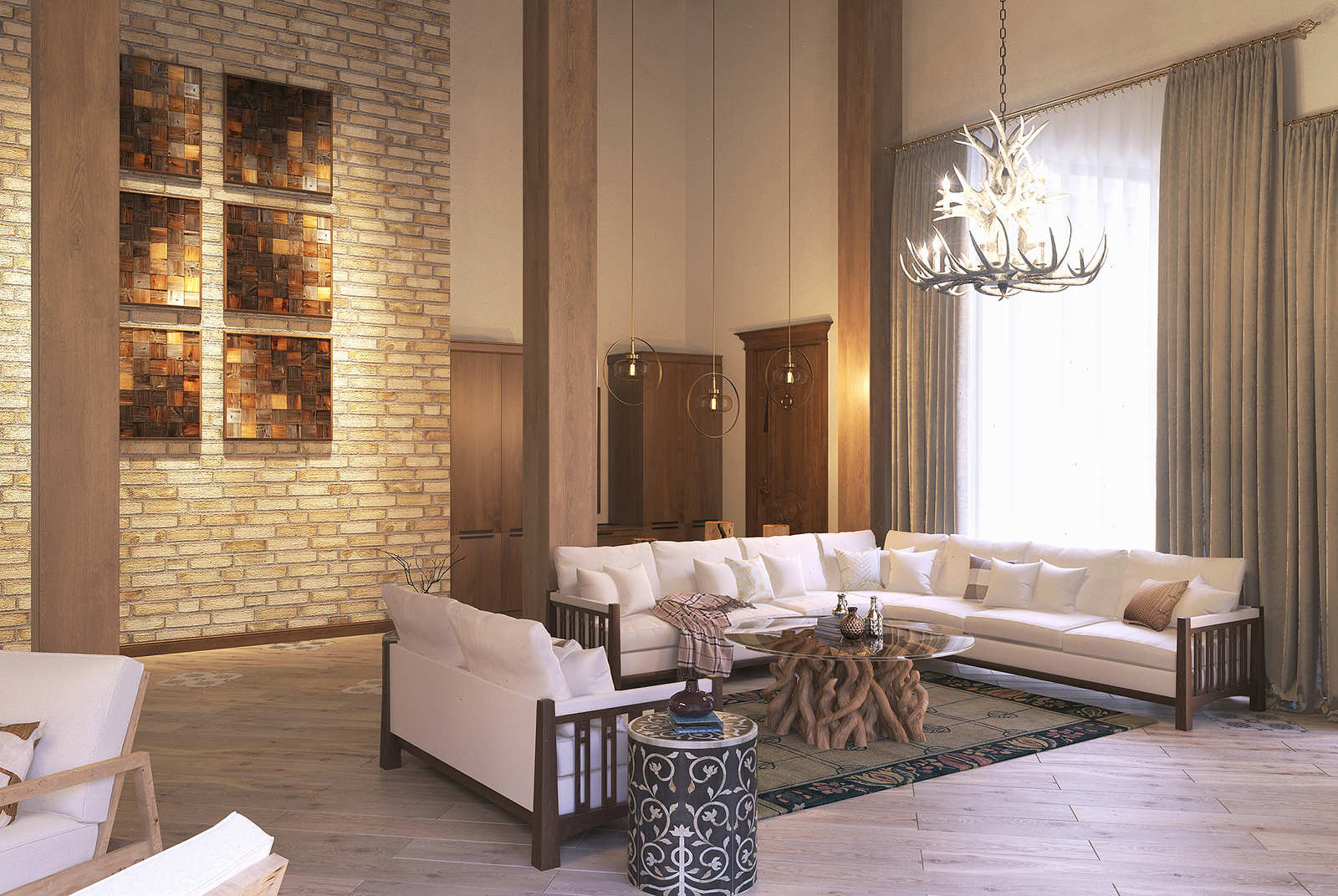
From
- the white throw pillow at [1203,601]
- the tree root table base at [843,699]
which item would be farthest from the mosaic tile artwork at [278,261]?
the white throw pillow at [1203,601]

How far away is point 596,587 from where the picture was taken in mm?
6430

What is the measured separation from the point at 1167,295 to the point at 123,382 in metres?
7.46

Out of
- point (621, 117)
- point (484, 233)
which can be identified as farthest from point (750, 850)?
point (621, 117)

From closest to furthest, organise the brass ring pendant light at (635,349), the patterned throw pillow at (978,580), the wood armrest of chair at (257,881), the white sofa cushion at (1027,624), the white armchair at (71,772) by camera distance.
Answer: the wood armrest of chair at (257,881) < the white armchair at (71,772) < the white sofa cushion at (1027,624) < the patterned throw pillow at (978,580) < the brass ring pendant light at (635,349)

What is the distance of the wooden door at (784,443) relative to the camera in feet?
31.6

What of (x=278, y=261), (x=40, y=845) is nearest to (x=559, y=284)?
(x=278, y=261)

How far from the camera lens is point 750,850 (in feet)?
11.5

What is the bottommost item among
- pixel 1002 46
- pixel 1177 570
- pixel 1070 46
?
pixel 1177 570

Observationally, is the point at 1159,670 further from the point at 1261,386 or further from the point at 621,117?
the point at 621,117

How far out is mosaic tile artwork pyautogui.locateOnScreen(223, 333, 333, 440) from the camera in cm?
813

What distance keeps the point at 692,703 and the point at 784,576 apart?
3.92 m

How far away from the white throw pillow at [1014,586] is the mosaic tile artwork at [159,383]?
20.0 ft

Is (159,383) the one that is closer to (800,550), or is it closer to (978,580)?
(800,550)

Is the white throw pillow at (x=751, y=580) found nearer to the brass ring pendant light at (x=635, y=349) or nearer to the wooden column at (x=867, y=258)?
the wooden column at (x=867, y=258)
